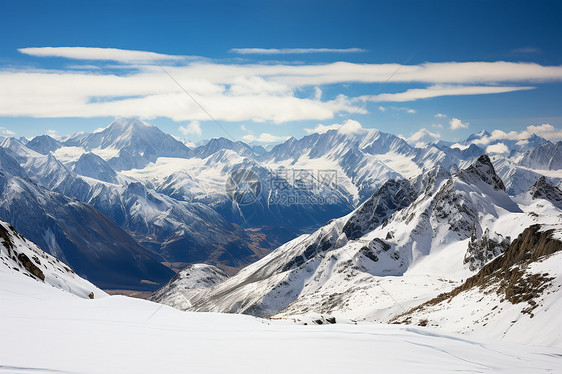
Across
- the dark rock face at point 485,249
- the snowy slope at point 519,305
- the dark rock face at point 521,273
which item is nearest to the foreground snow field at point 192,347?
the snowy slope at point 519,305

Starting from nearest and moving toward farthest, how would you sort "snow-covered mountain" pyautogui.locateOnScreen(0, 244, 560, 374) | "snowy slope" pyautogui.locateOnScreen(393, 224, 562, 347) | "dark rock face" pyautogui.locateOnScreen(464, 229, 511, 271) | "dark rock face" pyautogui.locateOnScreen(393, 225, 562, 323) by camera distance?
"snow-covered mountain" pyautogui.locateOnScreen(0, 244, 560, 374), "snowy slope" pyautogui.locateOnScreen(393, 224, 562, 347), "dark rock face" pyautogui.locateOnScreen(393, 225, 562, 323), "dark rock face" pyautogui.locateOnScreen(464, 229, 511, 271)

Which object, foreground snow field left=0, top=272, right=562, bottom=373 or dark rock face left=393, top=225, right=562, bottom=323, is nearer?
foreground snow field left=0, top=272, right=562, bottom=373

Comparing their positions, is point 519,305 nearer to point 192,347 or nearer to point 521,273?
point 521,273

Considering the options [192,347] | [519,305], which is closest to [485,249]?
[519,305]

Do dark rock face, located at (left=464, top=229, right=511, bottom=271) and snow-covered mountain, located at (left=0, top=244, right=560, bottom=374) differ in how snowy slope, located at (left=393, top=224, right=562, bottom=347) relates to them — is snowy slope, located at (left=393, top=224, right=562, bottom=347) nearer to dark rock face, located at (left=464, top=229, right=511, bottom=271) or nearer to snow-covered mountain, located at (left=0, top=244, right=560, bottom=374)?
snow-covered mountain, located at (left=0, top=244, right=560, bottom=374)

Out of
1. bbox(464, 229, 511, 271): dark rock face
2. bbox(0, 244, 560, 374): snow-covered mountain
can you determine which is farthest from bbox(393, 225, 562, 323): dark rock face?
bbox(464, 229, 511, 271): dark rock face

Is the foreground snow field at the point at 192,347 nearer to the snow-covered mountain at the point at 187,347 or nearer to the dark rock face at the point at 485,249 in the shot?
the snow-covered mountain at the point at 187,347

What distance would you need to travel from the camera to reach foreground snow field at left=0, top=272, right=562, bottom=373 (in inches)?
727

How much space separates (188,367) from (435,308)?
259 feet

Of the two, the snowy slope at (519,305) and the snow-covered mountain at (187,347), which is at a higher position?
the snow-covered mountain at (187,347)

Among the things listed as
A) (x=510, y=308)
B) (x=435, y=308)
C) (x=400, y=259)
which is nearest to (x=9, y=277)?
(x=510, y=308)

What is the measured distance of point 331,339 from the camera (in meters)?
26.8

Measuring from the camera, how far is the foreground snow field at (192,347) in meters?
18.5

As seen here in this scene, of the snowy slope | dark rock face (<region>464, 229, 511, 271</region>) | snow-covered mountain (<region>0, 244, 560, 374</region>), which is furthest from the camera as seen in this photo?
dark rock face (<region>464, 229, 511, 271</region>)
